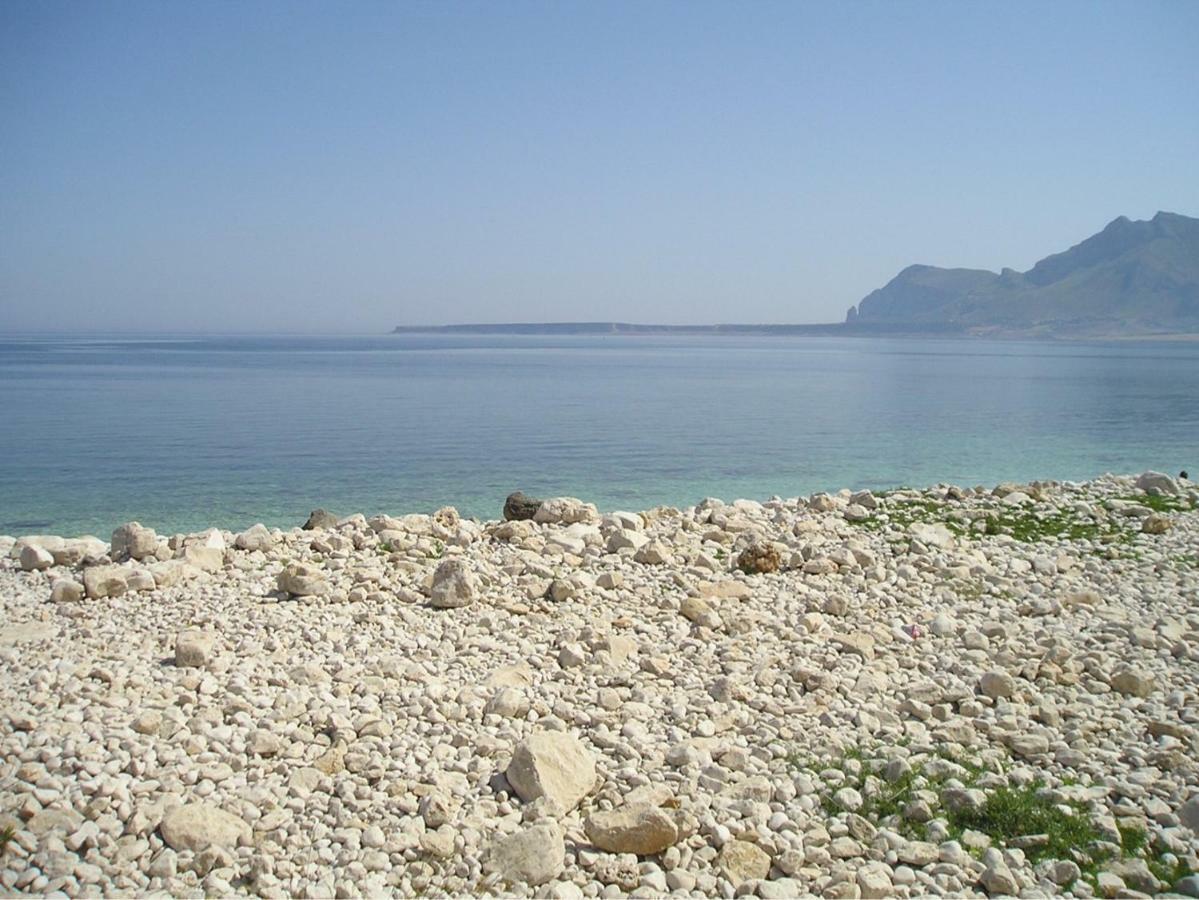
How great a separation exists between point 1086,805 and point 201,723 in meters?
6.59

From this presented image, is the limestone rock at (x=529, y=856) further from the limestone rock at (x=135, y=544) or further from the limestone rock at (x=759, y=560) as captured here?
the limestone rock at (x=135, y=544)

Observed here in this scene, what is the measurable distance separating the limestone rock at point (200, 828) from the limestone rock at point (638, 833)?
231cm

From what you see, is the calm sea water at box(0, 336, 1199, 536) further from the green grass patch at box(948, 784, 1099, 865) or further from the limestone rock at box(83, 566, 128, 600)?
the green grass patch at box(948, 784, 1099, 865)

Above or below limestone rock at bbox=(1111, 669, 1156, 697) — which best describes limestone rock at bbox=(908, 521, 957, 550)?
above

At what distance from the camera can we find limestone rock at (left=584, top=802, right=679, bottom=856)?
19.0 ft

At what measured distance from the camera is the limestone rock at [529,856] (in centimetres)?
553

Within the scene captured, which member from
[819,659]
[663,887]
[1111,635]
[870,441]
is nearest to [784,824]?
[663,887]

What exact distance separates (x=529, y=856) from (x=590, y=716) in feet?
6.45

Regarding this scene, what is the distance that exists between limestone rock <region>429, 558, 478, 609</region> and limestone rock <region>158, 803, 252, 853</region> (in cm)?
432

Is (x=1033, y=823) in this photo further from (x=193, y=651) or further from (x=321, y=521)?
(x=321, y=521)

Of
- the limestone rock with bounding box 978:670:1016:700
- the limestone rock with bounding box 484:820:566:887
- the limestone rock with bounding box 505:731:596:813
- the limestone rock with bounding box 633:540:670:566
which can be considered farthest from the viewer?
the limestone rock with bounding box 633:540:670:566

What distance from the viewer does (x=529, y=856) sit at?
18.4 ft

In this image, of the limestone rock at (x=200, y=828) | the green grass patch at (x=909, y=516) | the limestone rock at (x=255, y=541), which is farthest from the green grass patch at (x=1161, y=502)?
the limestone rock at (x=200, y=828)

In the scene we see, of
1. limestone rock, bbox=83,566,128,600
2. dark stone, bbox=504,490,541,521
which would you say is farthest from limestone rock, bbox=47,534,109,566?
dark stone, bbox=504,490,541,521
